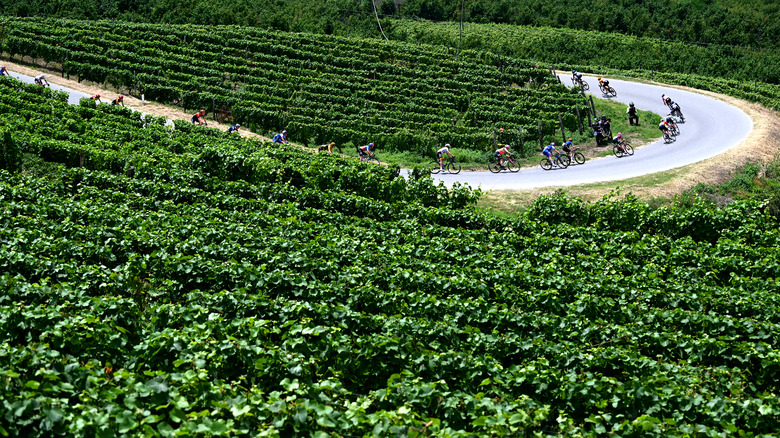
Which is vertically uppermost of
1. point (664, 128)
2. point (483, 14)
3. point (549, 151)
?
point (483, 14)

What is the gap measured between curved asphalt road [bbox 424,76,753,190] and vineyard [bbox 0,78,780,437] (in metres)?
6.97

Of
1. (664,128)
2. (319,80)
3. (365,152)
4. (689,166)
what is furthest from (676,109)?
(319,80)

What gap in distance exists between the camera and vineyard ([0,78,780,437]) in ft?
30.5

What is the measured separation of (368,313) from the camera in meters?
13.7

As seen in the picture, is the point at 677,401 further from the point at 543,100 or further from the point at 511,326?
the point at 543,100

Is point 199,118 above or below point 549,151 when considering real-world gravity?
below

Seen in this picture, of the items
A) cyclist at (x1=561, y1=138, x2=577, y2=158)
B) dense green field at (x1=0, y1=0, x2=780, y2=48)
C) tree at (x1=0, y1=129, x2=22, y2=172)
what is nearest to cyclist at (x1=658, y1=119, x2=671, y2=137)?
cyclist at (x1=561, y1=138, x2=577, y2=158)

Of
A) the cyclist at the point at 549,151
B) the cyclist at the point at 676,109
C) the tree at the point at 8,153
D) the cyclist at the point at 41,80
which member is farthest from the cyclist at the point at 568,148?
the cyclist at the point at 41,80

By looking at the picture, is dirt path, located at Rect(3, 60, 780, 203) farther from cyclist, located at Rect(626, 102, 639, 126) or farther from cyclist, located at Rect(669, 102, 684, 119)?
cyclist, located at Rect(626, 102, 639, 126)

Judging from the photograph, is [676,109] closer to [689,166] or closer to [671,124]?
[671,124]

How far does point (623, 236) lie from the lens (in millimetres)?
19828

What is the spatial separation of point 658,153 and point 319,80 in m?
24.4

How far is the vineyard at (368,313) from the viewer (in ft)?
30.5

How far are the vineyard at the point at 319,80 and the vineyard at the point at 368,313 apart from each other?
1760cm
